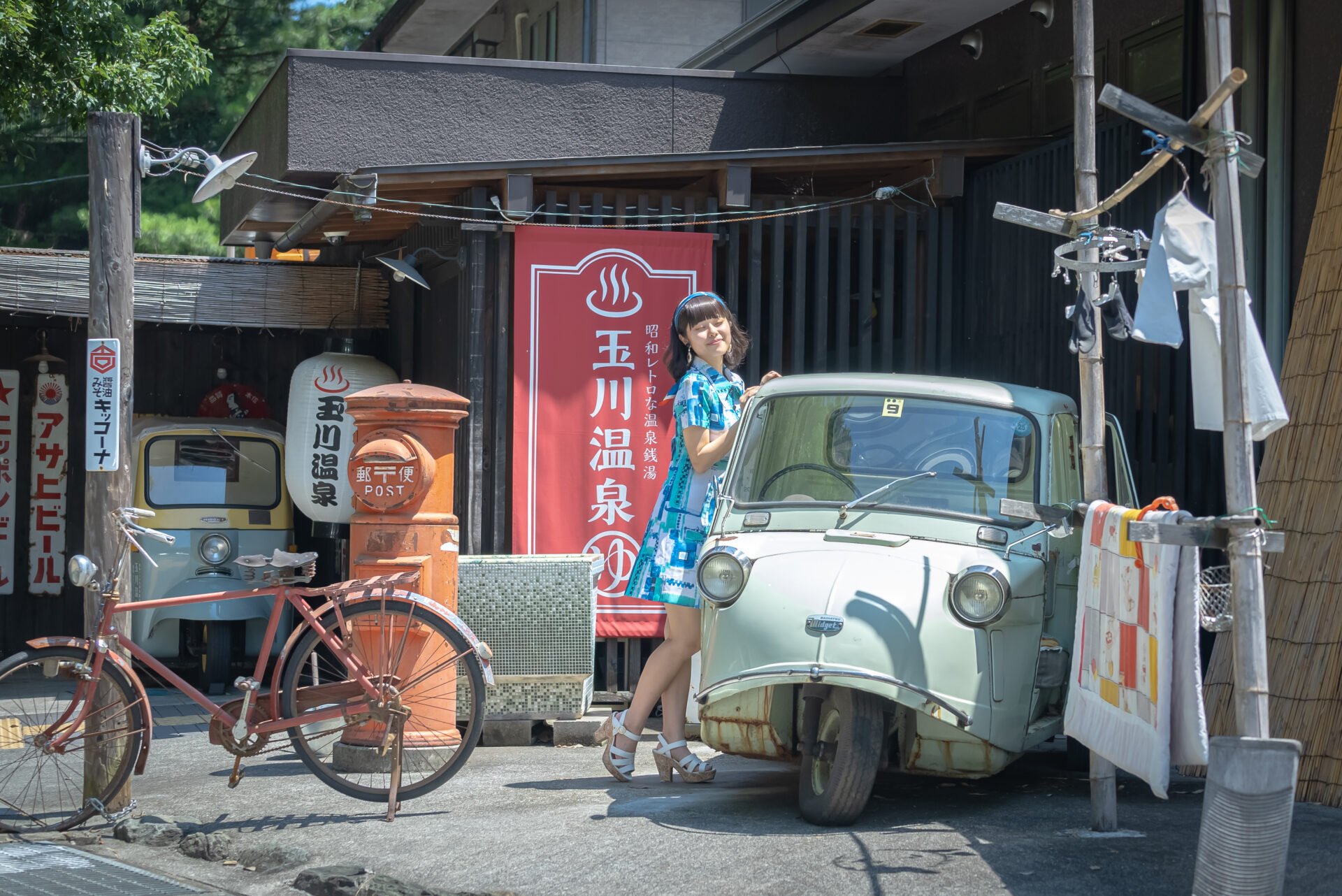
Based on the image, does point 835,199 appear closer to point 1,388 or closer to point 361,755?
point 361,755

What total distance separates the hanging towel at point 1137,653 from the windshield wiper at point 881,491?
891 mm

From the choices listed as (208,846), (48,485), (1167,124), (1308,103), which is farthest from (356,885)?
(48,485)

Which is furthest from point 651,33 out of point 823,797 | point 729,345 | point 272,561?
point 823,797

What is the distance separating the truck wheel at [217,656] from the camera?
9.95 meters

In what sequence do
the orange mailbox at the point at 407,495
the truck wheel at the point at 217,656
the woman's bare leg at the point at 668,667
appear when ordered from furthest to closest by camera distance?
1. the truck wheel at the point at 217,656
2. the orange mailbox at the point at 407,495
3. the woman's bare leg at the point at 668,667

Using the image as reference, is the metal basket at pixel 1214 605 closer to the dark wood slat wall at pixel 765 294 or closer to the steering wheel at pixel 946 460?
the steering wheel at pixel 946 460

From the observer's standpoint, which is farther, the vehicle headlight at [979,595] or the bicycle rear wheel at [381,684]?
the bicycle rear wheel at [381,684]

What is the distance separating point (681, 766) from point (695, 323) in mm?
Result: 1968

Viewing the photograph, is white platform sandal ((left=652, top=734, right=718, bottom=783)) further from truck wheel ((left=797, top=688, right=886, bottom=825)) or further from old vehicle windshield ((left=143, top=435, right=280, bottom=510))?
old vehicle windshield ((left=143, top=435, right=280, bottom=510))

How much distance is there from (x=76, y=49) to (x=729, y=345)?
804 cm

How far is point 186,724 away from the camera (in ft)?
27.5

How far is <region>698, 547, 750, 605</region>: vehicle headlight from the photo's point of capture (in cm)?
516

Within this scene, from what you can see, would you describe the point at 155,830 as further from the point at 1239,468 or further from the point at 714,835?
the point at 1239,468

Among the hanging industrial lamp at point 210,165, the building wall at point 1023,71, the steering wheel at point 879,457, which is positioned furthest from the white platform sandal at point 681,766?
the building wall at point 1023,71
